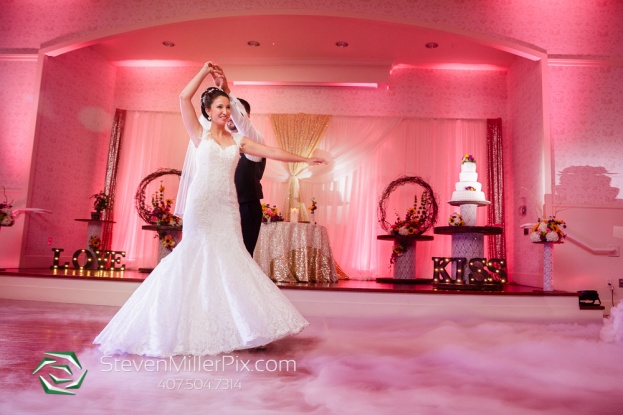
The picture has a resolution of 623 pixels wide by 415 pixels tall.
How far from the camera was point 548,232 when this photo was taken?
6137 mm

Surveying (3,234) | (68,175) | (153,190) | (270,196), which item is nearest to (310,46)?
(270,196)

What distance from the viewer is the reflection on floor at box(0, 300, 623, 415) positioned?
2.08 m

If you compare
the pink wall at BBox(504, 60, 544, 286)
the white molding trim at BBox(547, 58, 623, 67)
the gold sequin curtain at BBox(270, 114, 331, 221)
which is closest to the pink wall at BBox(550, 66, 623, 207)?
the white molding trim at BBox(547, 58, 623, 67)

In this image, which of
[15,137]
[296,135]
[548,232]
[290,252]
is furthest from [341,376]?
[15,137]

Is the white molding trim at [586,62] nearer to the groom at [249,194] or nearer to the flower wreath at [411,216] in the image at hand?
the flower wreath at [411,216]

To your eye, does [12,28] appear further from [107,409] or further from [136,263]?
[107,409]

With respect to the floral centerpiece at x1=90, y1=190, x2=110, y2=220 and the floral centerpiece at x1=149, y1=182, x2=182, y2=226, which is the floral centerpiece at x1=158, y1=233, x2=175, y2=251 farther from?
the floral centerpiece at x1=90, y1=190, x2=110, y2=220

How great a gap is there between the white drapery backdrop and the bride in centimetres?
601

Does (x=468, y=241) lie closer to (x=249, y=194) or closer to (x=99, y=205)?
(x=249, y=194)

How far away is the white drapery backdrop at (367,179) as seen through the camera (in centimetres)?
928

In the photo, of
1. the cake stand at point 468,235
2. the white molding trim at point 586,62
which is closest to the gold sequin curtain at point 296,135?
the cake stand at point 468,235

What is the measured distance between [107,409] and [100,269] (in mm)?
6954

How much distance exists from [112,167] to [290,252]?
4569 mm

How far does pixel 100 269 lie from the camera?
329 inches
